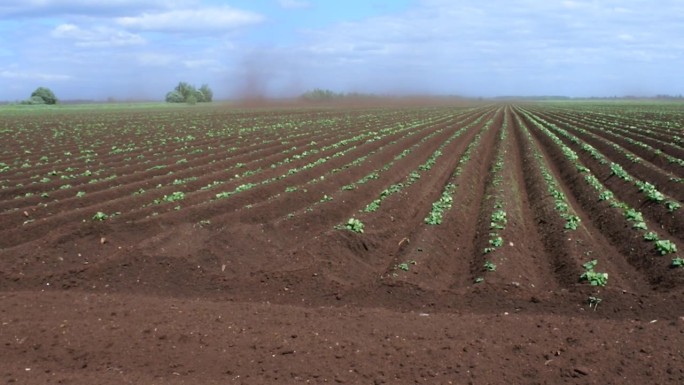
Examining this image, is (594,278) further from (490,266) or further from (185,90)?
(185,90)

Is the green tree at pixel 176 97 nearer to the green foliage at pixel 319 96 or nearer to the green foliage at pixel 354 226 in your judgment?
the green foliage at pixel 319 96

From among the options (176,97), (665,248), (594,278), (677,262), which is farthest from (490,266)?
(176,97)

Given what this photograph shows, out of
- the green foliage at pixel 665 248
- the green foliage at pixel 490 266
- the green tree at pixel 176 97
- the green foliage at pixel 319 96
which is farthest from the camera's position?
the green tree at pixel 176 97

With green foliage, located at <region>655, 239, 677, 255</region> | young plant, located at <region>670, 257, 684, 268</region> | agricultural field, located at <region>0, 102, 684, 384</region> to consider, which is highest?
green foliage, located at <region>655, 239, 677, 255</region>

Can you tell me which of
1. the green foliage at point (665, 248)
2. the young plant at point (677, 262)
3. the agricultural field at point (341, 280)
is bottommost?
the agricultural field at point (341, 280)

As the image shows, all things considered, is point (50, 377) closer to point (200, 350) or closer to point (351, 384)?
point (200, 350)

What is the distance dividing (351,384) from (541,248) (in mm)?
5882

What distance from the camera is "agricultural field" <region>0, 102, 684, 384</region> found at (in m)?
5.45

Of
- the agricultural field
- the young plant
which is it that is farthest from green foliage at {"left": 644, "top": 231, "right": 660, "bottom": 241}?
the young plant

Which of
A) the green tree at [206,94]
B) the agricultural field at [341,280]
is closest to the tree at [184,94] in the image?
the green tree at [206,94]

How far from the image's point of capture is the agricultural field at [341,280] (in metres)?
5.45

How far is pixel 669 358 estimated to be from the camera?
5.39m

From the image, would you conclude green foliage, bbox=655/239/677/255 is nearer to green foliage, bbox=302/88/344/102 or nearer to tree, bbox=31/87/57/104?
green foliage, bbox=302/88/344/102

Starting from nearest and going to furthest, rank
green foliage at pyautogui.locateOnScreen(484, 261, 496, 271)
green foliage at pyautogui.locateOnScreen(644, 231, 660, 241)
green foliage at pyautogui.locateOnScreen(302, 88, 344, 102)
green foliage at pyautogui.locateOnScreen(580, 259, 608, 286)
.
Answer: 1. green foliage at pyautogui.locateOnScreen(580, 259, 608, 286)
2. green foliage at pyautogui.locateOnScreen(484, 261, 496, 271)
3. green foliage at pyautogui.locateOnScreen(644, 231, 660, 241)
4. green foliage at pyautogui.locateOnScreen(302, 88, 344, 102)
